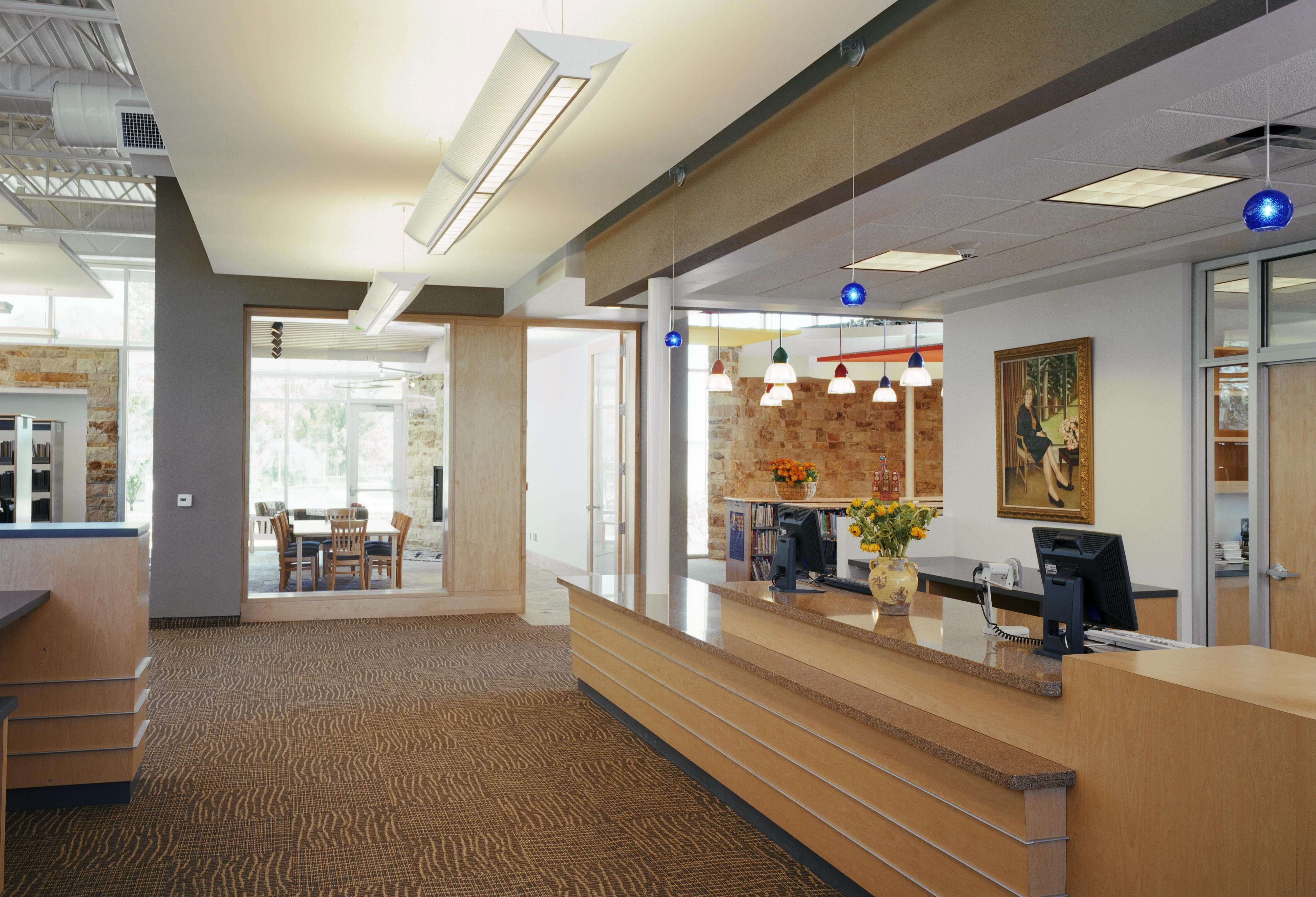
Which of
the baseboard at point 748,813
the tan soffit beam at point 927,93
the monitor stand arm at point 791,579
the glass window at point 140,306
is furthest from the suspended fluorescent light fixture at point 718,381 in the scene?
the glass window at point 140,306

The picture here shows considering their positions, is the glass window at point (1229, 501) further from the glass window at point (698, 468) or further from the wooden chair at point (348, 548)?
the glass window at point (698, 468)

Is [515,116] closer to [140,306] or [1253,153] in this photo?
[1253,153]

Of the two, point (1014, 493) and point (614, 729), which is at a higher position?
point (1014, 493)

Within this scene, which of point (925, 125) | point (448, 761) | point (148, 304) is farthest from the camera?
point (148, 304)

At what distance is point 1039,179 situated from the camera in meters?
4.23

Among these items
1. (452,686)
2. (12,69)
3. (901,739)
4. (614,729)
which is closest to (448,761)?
(614,729)

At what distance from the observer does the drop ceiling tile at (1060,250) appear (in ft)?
17.9

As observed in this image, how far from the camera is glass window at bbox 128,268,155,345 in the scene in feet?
42.9

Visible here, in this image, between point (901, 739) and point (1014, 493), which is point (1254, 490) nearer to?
point (1014, 493)

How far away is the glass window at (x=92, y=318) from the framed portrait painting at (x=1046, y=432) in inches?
448

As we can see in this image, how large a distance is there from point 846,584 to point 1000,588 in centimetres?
120

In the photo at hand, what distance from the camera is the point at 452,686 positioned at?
21.1 feet

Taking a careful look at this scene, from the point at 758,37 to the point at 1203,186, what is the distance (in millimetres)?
2264

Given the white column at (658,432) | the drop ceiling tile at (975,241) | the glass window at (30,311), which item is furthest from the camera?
the glass window at (30,311)
